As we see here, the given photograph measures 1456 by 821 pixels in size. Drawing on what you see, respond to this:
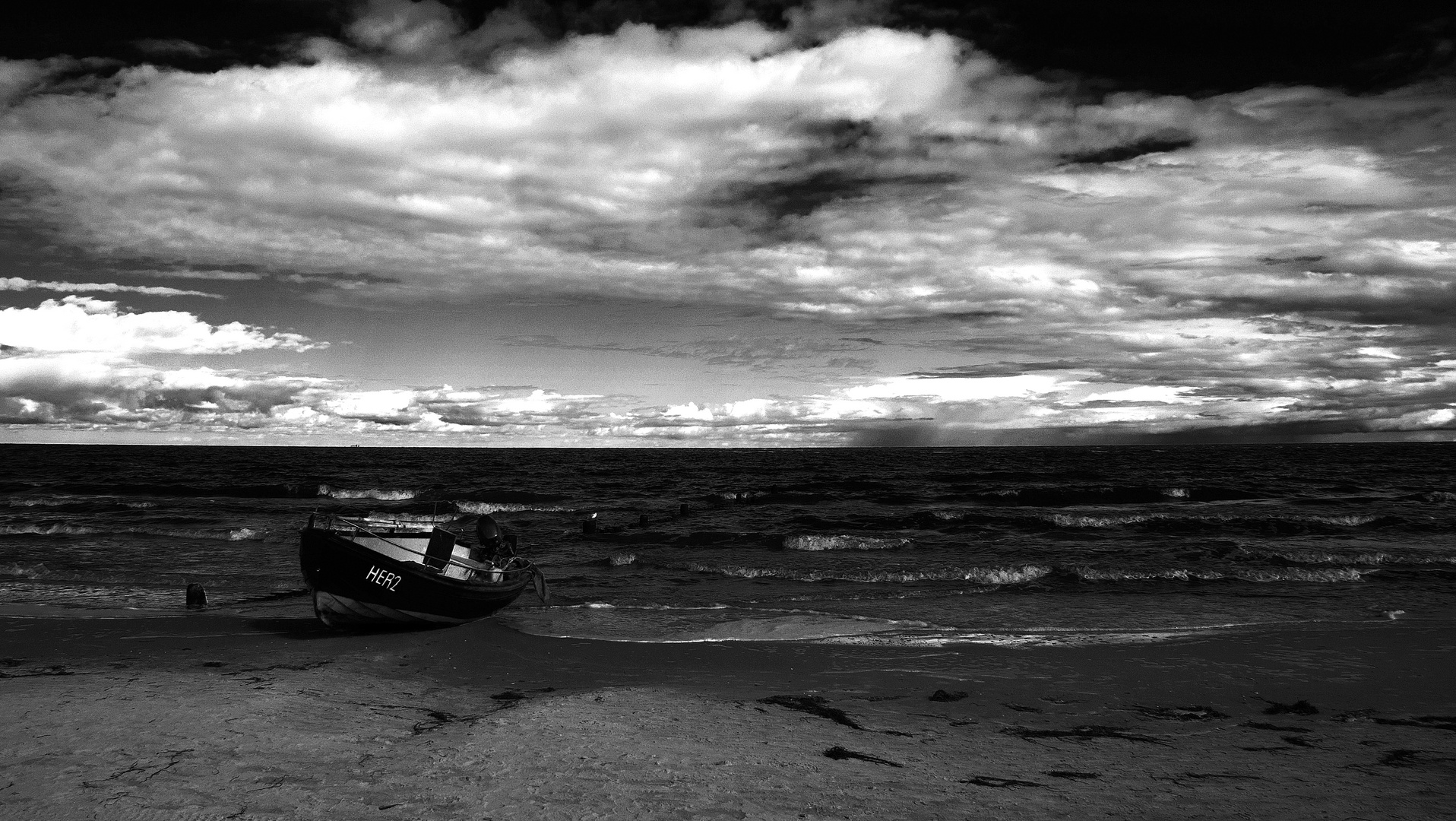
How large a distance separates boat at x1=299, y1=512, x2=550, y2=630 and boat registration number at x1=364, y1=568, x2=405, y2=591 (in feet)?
0.04

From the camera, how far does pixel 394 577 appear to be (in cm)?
1487

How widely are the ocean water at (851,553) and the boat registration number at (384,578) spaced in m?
2.40

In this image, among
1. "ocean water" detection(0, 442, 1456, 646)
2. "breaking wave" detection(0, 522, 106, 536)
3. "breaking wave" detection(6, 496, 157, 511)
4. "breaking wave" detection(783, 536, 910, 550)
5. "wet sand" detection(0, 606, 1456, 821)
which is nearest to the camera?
"wet sand" detection(0, 606, 1456, 821)

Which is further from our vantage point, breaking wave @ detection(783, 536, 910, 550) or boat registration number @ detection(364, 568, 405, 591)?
breaking wave @ detection(783, 536, 910, 550)

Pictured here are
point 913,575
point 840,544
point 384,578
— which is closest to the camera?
point 384,578

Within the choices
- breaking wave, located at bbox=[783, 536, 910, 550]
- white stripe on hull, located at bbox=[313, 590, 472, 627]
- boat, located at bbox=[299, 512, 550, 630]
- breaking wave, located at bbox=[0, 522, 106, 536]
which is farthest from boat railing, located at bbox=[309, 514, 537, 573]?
breaking wave, located at bbox=[0, 522, 106, 536]

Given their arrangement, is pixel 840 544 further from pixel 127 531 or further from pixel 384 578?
pixel 127 531

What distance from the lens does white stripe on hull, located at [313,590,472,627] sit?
1482cm

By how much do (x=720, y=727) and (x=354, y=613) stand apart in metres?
8.76

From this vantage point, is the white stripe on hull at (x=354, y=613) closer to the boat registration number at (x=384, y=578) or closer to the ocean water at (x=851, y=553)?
the boat registration number at (x=384, y=578)

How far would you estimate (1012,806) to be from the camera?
6.71m

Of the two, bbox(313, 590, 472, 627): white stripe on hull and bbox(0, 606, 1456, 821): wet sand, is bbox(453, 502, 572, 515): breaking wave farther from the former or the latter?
bbox(0, 606, 1456, 821): wet sand

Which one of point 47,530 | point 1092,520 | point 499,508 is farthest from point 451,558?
point 499,508

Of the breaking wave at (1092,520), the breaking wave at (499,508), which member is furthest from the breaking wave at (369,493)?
the breaking wave at (1092,520)
